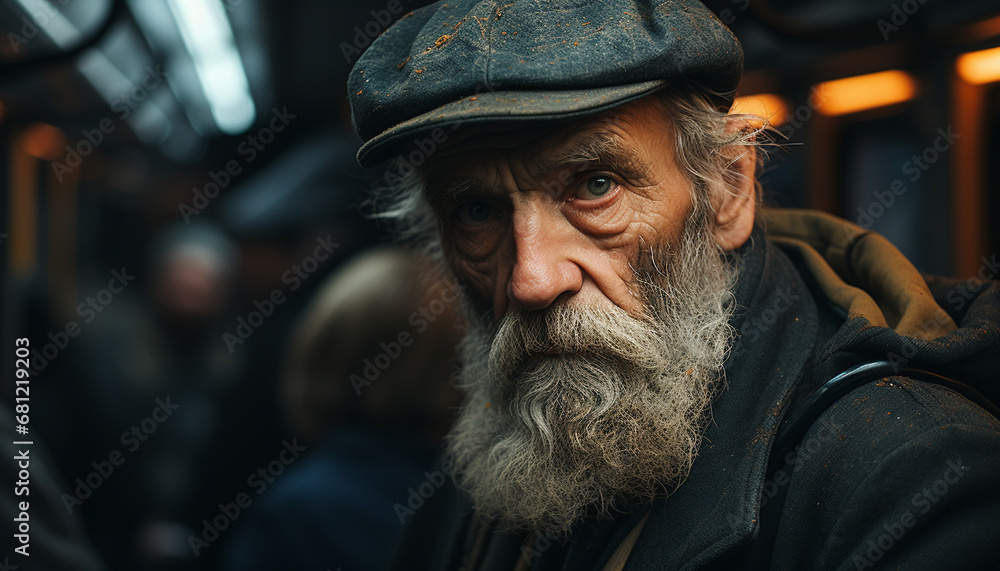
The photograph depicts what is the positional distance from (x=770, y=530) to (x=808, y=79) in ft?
8.46

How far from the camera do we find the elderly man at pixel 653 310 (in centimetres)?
108

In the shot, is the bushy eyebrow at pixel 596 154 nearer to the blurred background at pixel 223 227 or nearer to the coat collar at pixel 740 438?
the coat collar at pixel 740 438

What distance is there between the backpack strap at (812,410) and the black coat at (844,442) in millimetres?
14

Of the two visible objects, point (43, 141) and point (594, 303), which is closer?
point (594, 303)

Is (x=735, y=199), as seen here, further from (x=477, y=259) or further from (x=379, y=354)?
(x=379, y=354)

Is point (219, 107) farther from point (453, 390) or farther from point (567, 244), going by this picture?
point (567, 244)

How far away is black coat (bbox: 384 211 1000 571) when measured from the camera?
0.95 metres

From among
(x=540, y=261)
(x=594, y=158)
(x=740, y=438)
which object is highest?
(x=594, y=158)

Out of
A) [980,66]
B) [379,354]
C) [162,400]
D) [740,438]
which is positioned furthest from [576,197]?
[162,400]

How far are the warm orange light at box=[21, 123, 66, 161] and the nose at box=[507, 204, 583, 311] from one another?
3.70 metres

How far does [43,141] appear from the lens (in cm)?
402

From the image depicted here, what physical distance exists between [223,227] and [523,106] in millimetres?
5720

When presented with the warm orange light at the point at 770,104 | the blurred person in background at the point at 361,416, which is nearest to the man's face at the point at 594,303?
the blurred person in background at the point at 361,416

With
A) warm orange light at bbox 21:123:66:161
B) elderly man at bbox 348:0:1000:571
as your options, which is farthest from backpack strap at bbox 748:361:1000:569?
warm orange light at bbox 21:123:66:161
